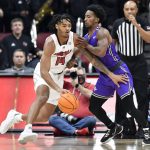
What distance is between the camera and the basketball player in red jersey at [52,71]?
29.7ft

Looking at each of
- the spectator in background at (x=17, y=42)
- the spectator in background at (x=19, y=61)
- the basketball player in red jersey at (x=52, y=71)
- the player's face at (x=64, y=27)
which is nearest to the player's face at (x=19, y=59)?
the spectator in background at (x=19, y=61)

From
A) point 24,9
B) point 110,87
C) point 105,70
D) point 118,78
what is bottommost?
point 110,87

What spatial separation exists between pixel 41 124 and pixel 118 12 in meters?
3.83

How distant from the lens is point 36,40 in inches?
565

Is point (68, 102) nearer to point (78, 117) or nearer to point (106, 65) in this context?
point (106, 65)

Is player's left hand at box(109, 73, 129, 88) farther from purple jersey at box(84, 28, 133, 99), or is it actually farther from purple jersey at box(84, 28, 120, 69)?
purple jersey at box(84, 28, 120, 69)

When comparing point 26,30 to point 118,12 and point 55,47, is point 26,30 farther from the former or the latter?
point 55,47

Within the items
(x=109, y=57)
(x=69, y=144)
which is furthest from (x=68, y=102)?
(x=109, y=57)

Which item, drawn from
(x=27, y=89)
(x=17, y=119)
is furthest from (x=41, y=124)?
(x=17, y=119)

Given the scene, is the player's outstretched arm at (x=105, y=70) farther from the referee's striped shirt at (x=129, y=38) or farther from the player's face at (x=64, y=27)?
the referee's striped shirt at (x=129, y=38)

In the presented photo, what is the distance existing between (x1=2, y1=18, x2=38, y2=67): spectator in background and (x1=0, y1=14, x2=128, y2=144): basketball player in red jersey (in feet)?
13.1

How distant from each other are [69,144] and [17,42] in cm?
450

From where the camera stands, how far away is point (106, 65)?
9.66m

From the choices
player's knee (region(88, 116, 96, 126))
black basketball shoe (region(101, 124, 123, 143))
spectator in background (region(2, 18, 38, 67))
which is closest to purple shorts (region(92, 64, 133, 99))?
black basketball shoe (region(101, 124, 123, 143))
